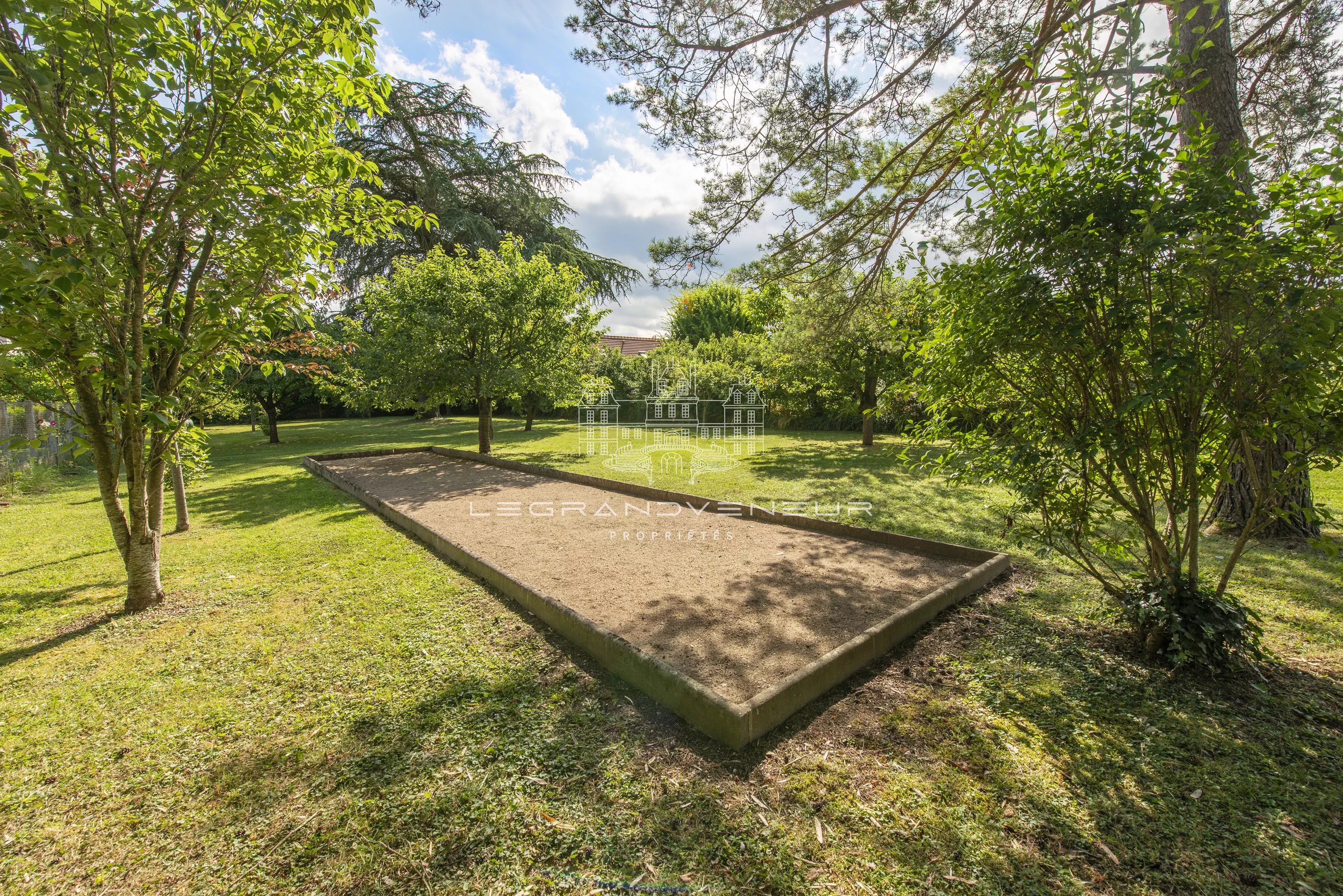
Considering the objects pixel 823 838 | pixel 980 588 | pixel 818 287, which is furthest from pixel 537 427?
pixel 823 838

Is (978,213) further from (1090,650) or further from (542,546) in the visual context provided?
(542,546)

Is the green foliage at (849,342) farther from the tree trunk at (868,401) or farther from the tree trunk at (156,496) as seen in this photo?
the tree trunk at (156,496)

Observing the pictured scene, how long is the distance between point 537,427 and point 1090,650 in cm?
2417

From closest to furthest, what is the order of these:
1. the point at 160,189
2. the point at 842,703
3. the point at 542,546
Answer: the point at 842,703
the point at 160,189
the point at 542,546

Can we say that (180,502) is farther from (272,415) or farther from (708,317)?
(708,317)

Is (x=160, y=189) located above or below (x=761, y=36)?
below

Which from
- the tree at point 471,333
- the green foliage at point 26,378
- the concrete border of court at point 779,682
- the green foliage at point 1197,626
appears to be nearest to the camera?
the concrete border of court at point 779,682

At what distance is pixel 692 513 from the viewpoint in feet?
23.1

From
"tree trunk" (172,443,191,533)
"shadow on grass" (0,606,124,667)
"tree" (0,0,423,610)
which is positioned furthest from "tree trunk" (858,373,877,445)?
"shadow on grass" (0,606,124,667)

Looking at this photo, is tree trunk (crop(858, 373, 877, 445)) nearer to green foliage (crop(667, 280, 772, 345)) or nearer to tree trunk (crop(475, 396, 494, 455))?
tree trunk (crop(475, 396, 494, 455))

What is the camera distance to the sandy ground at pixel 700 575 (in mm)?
3188

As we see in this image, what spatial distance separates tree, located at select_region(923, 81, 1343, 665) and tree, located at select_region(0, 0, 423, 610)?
4080mm

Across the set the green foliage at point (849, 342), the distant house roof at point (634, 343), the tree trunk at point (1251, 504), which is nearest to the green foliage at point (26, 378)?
the green foliage at point (849, 342)

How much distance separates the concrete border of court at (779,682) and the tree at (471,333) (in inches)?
288
